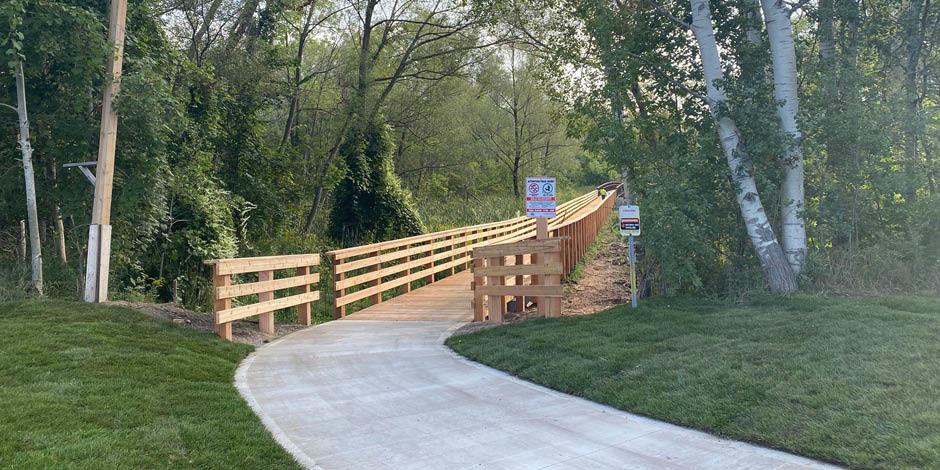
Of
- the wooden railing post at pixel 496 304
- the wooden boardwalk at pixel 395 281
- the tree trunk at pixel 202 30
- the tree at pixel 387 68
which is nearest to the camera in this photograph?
the wooden boardwalk at pixel 395 281

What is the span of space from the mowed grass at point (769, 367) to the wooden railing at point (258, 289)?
2705mm

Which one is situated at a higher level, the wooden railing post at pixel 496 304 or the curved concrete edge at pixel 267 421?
the wooden railing post at pixel 496 304

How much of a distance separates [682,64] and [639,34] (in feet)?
2.68

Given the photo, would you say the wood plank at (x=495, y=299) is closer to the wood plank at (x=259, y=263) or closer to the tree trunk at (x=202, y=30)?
the wood plank at (x=259, y=263)

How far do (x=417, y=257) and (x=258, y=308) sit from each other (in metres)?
8.11

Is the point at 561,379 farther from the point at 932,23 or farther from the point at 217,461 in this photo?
the point at 932,23

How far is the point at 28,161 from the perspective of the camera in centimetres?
880

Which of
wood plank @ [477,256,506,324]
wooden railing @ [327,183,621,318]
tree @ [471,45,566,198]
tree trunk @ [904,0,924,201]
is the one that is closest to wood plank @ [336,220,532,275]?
wooden railing @ [327,183,621,318]

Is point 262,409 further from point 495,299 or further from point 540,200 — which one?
point 540,200

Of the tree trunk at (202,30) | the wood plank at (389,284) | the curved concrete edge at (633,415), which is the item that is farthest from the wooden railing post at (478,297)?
the tree trunk at (202,30)

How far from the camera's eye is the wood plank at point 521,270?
870 cm

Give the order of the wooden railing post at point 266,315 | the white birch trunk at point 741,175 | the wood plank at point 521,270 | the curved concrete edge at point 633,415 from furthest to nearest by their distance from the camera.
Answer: the wooden railing post at point 266,315 < the wood plank at point 521,270 < the white birch trunk at point 741,175 < the curved concrete edge at point 633,415

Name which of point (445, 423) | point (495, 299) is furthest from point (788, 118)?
point (445, 423)

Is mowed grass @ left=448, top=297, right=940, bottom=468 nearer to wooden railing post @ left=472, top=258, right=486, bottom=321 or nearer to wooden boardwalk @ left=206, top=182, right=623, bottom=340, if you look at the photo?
wooden boardwalk @ left=206, top=182, right=623, bottom=340
